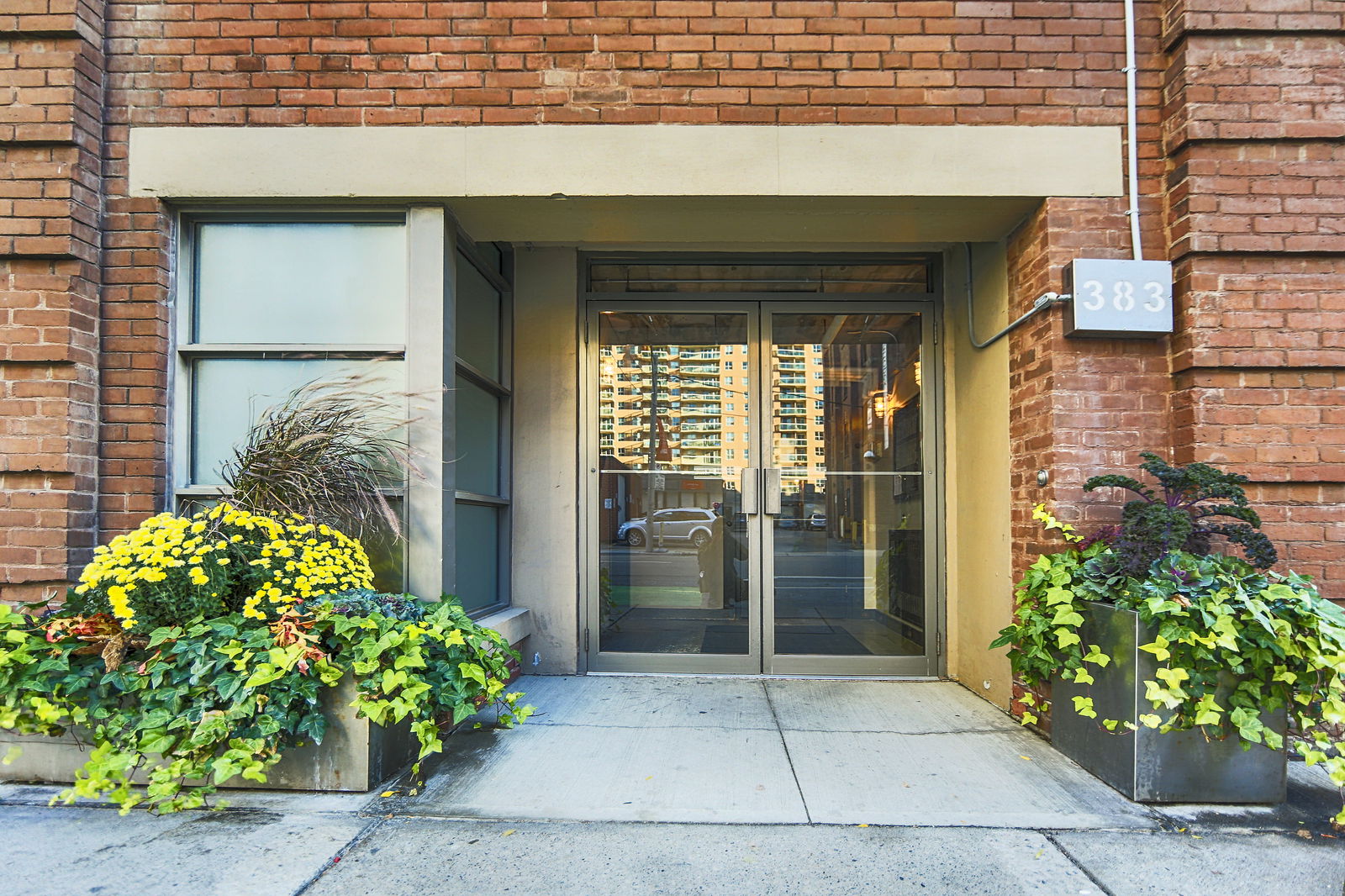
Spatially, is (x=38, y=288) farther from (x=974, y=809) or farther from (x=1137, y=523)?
(x=1137, y=523)

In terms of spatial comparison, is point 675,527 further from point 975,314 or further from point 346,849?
point 346,849

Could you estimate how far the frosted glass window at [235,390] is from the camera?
12.7 feet

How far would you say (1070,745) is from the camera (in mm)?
3443

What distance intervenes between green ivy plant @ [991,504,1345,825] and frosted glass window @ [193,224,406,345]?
12.3ft

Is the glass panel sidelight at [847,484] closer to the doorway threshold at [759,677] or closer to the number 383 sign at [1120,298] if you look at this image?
the doorway threshold at [759,677]

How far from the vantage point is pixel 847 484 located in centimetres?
511

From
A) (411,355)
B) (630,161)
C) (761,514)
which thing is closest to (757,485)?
(761,514)

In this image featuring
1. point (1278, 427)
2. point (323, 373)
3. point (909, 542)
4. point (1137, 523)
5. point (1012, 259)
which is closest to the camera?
point (1137, 523)

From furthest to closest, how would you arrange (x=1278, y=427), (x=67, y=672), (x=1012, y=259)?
1. (x=1012, y=259)
2. (x=1278, y=427)
3. (x=67, y=672)

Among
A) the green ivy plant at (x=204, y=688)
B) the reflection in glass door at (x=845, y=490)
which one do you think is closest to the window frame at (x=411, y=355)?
the green ivy plant at (x=204, y=688)

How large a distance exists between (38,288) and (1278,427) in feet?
20.4

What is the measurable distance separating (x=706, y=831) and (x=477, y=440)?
275 centimetres

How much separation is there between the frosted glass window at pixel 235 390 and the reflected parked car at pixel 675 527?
1965 mm

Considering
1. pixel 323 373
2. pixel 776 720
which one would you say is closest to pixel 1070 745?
pixel 776 720
